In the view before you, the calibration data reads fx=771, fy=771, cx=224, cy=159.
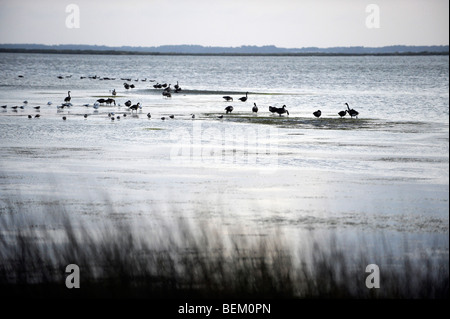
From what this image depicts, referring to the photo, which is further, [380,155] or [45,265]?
[380,155]

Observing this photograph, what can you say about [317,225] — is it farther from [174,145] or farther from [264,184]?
[174,145]

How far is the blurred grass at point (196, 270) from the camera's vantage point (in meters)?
8.40

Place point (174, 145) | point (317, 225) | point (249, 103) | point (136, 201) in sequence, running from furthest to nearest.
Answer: point (249, 103) < point (174, 145) < point (136, 201) < point (317, 225)

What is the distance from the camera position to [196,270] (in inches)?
349

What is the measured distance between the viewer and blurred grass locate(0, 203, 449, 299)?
8398 millimetres

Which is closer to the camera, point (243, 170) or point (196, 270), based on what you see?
point (196, 270)

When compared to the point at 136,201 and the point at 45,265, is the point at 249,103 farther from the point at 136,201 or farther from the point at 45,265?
the point at 45,265

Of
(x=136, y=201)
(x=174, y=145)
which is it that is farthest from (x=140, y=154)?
(x=136, y=201)

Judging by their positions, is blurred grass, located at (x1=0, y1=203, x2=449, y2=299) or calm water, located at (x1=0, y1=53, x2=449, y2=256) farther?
calm water, located at (x1=0, y1=53, x2=449, y2=256)

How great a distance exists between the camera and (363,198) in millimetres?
14812

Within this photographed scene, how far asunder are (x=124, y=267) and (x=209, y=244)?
56.4 inches

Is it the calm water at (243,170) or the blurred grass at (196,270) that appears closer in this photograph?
the blurred grass at (196,270)

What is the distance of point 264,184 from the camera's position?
16672 millimetres
